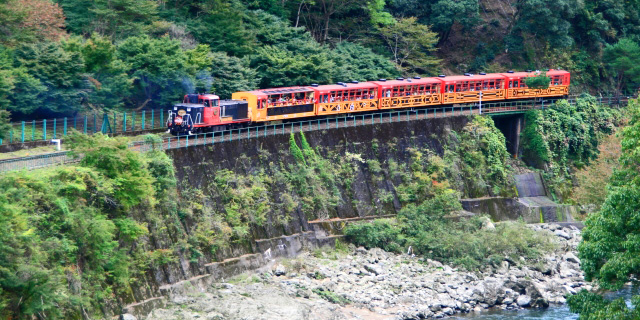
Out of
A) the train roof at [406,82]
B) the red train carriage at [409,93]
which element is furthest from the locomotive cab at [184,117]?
the train roof at [406,82]

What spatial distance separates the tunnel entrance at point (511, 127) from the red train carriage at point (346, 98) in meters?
9.16

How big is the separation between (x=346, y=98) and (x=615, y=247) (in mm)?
24646

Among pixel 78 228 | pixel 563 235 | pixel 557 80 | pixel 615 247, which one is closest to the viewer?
pixel 615 247

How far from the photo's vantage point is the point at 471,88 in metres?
53.9

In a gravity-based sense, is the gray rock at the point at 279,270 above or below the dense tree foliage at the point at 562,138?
below

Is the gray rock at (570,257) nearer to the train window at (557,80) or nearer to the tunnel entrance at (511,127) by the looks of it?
the tunnel entrance at (511,127)

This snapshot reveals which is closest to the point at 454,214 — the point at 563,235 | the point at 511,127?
the point at 563,235

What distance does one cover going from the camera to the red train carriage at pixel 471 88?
52875 mm

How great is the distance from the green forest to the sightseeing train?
296 cm

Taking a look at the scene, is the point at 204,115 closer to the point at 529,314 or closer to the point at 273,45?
the point at 273,45

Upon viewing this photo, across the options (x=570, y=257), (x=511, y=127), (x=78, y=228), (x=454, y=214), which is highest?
(x=511, y=127)

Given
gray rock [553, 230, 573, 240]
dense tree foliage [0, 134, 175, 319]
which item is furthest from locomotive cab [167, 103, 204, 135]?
Result: gray rock [553, 230, 573, 240]

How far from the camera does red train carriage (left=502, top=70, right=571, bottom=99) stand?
55.3m

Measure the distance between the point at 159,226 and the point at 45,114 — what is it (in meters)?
10.5
